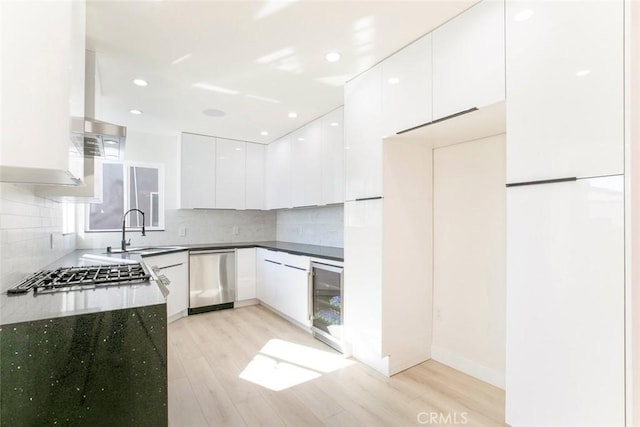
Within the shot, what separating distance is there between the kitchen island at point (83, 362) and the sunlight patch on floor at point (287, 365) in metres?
1.34

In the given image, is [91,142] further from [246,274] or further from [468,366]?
[468,366]

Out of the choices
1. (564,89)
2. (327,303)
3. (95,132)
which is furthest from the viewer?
(327,303)

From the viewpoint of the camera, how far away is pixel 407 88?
7.15 ft

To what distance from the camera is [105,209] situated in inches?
153

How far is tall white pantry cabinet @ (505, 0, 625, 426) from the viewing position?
1270mm

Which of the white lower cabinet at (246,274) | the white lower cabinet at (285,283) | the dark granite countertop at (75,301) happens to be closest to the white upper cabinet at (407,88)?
the white lower cabinet at (285,283)

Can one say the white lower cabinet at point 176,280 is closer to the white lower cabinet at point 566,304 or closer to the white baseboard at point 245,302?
the white baseboard at point 245,302

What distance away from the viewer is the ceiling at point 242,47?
A: 1786mm

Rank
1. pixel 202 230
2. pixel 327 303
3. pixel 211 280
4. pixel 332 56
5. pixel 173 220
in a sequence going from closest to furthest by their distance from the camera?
pixel 332 56
pixel 327 303
pixel 211 280
pixel 173 220
pixel 202 230

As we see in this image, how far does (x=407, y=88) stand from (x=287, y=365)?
2384mm

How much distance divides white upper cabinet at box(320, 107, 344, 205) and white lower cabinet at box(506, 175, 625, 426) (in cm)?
180

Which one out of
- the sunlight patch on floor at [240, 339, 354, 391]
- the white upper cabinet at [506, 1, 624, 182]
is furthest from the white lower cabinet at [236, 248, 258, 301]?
the white upper cabinet at [506, 1, 624, 182]

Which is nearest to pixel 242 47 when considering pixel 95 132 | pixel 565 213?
pixel 95 132

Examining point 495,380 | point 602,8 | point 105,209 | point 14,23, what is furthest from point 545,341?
point 105,209
